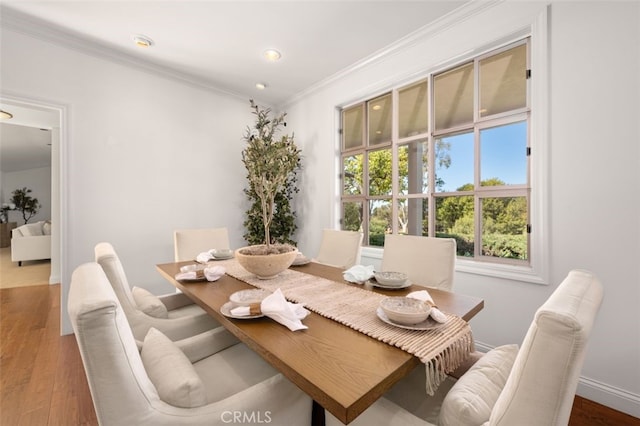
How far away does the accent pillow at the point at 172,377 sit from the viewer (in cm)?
76

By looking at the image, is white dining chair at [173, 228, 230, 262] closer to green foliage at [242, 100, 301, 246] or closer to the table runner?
green foliage at [242, 100, 301, 246]

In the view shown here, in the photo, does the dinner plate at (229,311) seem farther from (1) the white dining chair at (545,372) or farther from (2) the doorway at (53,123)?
(2) the doorway at (53,123)

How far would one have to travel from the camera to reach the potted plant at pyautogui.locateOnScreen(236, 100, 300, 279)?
1587mm

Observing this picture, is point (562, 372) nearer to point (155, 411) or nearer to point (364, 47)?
point (155, 411)

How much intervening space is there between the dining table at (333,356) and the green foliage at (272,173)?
7.79ft

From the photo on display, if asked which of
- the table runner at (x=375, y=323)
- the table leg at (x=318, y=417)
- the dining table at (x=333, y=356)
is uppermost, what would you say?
the table runner at (x=375, y=323)

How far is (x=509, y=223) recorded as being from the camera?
2158mm

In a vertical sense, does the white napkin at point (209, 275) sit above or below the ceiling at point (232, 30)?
below

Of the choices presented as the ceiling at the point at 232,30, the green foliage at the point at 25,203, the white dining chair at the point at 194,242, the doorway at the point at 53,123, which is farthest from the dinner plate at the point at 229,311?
the green foliage at the point at 25,203

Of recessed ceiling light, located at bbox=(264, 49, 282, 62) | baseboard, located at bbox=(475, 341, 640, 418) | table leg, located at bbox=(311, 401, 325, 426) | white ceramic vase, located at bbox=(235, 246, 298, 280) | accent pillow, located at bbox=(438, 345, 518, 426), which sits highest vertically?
recessed ceiling light, located at bbox=(264, 49, 282, 62)

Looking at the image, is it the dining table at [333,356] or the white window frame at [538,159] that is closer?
the dining table at [333,356]

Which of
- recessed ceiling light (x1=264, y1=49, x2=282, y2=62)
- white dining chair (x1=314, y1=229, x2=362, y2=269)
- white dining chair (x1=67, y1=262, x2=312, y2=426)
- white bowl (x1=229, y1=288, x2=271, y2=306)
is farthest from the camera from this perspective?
recessed ceiling light (x1=264, y1=49, x2=282, y2=62)

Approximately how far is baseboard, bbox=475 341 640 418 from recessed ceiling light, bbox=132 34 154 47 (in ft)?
14.9

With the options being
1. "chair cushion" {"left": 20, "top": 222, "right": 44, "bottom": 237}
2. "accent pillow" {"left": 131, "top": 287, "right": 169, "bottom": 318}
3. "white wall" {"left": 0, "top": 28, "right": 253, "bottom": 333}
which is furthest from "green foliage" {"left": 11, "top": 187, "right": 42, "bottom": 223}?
"accent pillow" {"left": 131, "top": 287, "right": 169, "bottom": 318}
